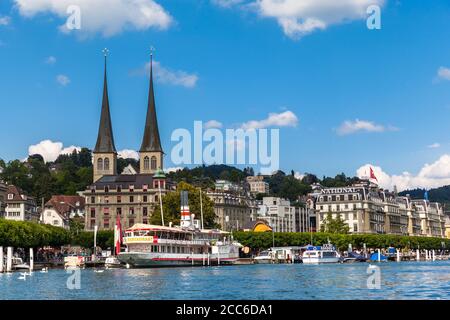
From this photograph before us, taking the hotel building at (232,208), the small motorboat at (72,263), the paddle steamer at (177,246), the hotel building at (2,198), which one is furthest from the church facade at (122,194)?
the small motorboat at (72,263)

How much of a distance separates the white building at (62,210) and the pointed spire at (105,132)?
51.6ft

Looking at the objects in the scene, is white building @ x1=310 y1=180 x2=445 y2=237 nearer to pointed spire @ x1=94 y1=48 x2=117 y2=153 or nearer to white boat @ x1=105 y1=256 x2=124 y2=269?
pointed spire @ x1=94 y1=48 x2=117 y2=153

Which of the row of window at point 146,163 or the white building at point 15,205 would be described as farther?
the row of window at point 146,163

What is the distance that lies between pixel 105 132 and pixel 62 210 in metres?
22.9

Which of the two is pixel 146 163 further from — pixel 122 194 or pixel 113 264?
pixel 113 264

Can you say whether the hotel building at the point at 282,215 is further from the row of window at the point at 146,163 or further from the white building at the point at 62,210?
the white building at the point at 62,210

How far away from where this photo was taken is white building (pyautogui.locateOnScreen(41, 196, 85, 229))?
14475cm

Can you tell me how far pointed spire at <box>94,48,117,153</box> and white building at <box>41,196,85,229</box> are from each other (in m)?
15.7

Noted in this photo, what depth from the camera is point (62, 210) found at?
15175 cm

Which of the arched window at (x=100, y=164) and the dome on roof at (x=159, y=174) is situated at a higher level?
the arched window at (x=100, y=164)

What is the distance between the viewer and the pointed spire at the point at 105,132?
434ft

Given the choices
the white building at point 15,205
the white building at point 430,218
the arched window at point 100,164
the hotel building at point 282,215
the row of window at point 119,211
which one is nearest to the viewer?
the white building at point 15,205
